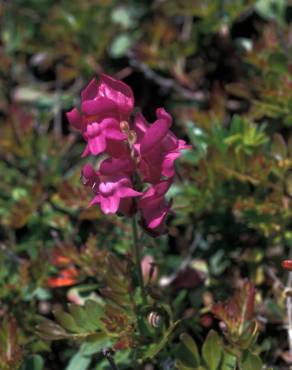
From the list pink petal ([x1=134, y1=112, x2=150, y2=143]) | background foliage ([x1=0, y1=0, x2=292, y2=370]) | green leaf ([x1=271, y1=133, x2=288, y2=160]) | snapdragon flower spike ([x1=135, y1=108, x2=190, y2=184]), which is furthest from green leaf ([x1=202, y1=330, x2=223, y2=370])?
green leaf ([x1=271, y1=133, x2=288, y2=160])

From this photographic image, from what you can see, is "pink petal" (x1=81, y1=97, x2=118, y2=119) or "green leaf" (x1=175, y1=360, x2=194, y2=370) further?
"green leaf" (x1=175, y1=360, x2=194, y2=370)

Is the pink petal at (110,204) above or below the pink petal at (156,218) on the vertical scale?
above

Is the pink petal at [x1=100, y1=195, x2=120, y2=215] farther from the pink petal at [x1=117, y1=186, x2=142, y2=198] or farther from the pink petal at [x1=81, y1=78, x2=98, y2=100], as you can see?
the pink petal at [x1=81, y1=78, x2=98, y2=100]

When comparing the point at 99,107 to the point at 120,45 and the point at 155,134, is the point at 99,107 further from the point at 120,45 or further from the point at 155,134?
the point at 120,45

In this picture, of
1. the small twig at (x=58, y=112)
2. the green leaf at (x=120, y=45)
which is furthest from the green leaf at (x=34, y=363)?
the green leaf at (x=120, y=45)

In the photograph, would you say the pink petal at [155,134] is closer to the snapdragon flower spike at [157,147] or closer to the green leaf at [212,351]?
the snapdragon flower spike at [157,147]

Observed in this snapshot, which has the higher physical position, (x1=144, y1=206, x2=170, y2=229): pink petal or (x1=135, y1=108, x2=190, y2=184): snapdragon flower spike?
(x1=135, y1=108, x2=190, y2=184): snapdragon flower spike
